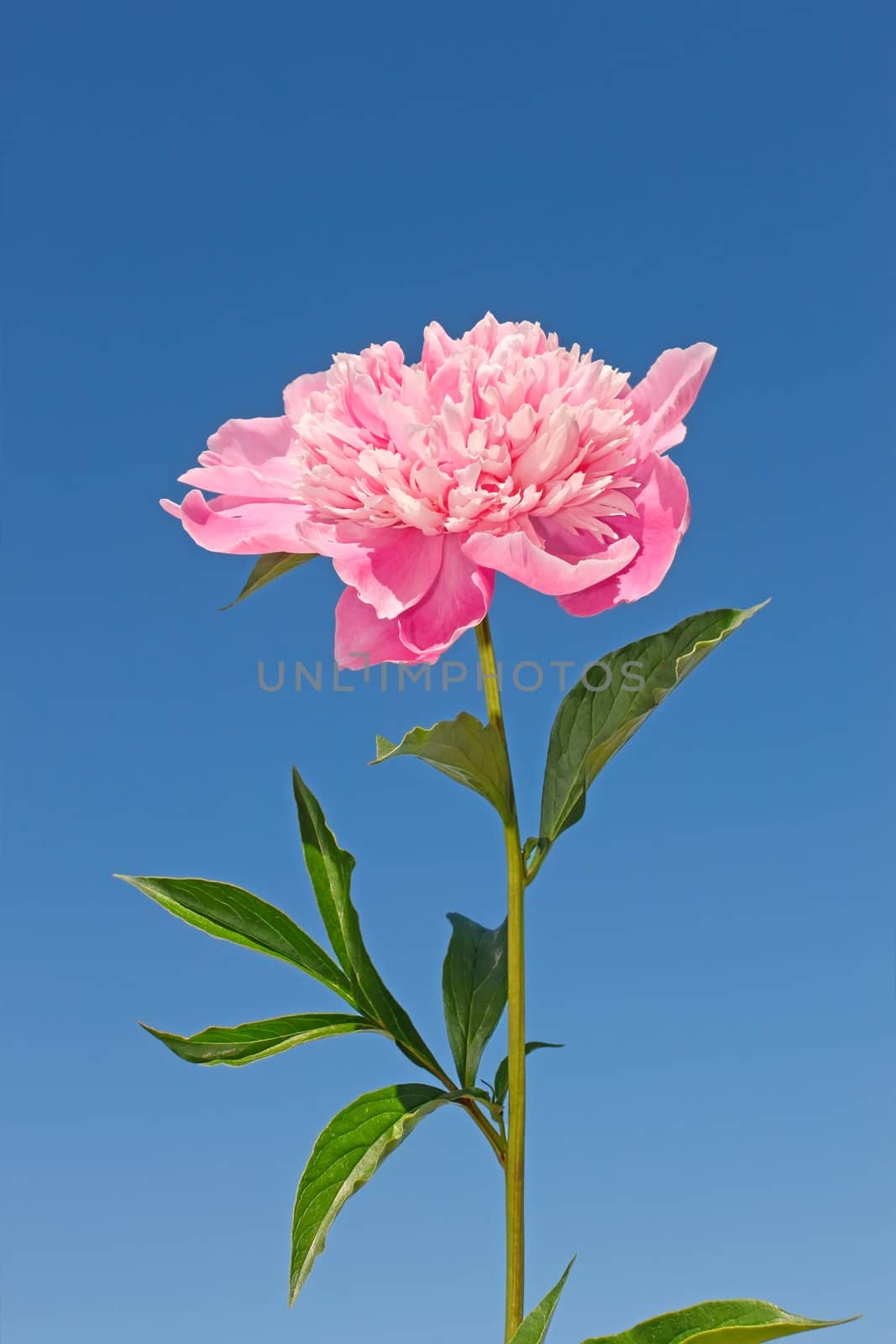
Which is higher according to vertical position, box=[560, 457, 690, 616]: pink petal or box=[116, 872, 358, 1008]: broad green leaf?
box=[560, 457, 690, 616]: pink petal

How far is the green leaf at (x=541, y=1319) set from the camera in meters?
1.33

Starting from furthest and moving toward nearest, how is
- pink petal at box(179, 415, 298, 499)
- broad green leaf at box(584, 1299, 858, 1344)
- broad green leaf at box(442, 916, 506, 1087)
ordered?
broad green leaf at box(442, 916, 506, 1087)
pink petal at box(179, 415, 298, 499)
broad green leaf at box(584, 1299, 858, 1344)

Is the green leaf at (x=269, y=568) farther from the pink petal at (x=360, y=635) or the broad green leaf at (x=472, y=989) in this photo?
the broad green leaf at (x=472, y=989)

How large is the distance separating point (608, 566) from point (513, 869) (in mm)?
408

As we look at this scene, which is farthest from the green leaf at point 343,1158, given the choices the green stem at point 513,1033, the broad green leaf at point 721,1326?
the broad green leaf at point 721,1326

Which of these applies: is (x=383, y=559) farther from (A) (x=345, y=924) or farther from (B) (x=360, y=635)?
(A) (x=345, y=924)

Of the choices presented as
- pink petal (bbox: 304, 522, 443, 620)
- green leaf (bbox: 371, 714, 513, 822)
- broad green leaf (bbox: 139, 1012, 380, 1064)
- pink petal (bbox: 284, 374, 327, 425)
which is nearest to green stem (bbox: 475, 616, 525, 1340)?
green leaf (bbox: 371, 714, 513, 822)

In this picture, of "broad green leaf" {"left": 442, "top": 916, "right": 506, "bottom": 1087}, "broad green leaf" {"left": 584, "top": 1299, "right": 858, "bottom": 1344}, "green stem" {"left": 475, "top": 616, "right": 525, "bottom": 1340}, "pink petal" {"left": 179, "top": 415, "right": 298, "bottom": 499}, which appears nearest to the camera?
"broad green leaf" {"left": 584, "top": 1299, "right": 858, "bottom": 1344}

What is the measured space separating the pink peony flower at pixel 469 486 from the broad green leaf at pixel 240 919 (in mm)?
396

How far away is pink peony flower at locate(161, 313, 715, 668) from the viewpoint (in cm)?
143

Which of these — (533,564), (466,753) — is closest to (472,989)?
(466,753)

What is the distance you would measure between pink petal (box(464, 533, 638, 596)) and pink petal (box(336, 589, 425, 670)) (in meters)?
0.16

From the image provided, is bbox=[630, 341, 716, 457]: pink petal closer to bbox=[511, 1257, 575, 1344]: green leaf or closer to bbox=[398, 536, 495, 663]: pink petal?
bbox=[398, 536, 495, 663]: pink petal

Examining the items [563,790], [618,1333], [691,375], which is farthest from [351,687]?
[618,1333]
